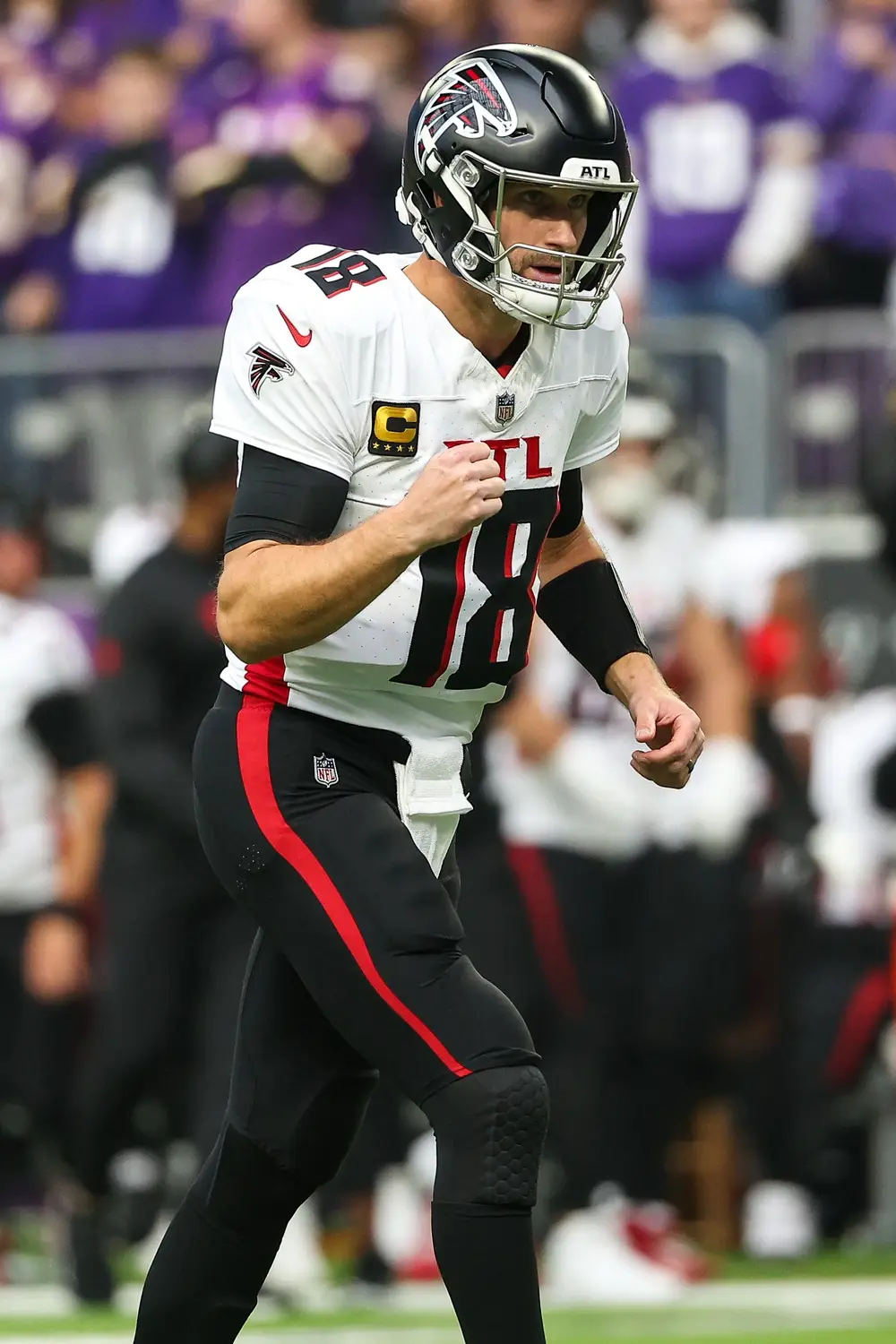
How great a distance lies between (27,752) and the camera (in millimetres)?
7258

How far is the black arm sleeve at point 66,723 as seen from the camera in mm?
7211

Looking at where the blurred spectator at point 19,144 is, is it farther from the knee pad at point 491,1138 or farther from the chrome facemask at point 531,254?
the knee pad at point 491,1138

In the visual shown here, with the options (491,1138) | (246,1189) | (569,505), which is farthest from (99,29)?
(491,1138)

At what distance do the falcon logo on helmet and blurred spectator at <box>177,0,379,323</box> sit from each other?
505 cm

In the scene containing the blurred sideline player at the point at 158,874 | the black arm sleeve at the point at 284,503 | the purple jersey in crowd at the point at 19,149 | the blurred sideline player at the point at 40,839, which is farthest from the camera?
the purple jersey in crowd at the point at 19,149

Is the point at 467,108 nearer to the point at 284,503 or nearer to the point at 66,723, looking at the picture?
the point at 284,503

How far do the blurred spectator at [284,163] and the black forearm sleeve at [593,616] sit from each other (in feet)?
15.8

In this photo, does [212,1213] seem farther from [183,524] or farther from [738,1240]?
[738,1240]

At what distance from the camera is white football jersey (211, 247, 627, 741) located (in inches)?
148

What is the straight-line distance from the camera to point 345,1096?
3.99 meters

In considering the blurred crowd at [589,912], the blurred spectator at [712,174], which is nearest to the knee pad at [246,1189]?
the blurred crowd at [589,912]

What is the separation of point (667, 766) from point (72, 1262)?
3171 millimetres

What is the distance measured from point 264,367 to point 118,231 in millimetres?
5964

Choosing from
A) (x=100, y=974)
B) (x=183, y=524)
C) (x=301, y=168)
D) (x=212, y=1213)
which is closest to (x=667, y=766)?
(x=212, y=1213)
